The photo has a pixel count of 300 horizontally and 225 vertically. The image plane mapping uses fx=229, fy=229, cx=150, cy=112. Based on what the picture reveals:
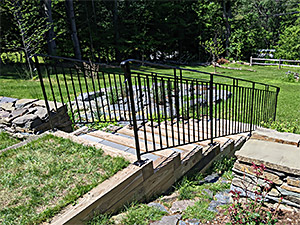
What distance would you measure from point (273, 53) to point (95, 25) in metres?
15.6

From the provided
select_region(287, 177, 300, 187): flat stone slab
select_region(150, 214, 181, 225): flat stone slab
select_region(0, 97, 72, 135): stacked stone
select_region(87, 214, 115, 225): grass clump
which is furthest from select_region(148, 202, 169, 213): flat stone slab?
select_region(0, 97, 72, 135): stacked stone

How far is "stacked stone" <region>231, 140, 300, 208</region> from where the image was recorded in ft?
7.98

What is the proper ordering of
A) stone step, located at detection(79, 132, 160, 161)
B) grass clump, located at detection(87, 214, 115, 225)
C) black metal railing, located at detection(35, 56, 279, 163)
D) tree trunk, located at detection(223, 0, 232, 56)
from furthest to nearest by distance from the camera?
tree trunk, located at detection(223, 0, 232, 56) → stone step, located at detection(79, 132, 160, 161) → black metal railing, located at detection(35, 56, 279, 163) → grass clump, located at detection(87, 214, 115, 225)

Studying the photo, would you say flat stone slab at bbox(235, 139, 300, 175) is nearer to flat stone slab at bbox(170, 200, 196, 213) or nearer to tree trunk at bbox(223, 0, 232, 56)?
flat stone slab at bbox(170, 200, 196, 213)

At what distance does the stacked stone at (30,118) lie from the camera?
3.66m

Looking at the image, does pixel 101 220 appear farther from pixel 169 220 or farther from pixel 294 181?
pixel 294 181

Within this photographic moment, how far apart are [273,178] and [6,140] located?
4082 millimetres

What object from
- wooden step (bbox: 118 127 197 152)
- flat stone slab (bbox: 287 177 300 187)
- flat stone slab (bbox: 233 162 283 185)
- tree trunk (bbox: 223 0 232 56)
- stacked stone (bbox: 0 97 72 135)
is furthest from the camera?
tree trunk (bbox: 223 0 232 56)

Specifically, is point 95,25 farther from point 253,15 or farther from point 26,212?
point 26,212

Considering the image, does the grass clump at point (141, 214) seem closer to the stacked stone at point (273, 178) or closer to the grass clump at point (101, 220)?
the grass clump at point (101, 220)

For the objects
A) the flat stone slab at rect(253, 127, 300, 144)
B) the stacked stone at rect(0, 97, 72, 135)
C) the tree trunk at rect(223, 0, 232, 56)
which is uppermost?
the tree trunk at rect(223, 0, 232, 56)

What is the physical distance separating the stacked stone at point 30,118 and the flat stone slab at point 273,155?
9.16ft

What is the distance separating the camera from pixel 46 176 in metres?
2.46

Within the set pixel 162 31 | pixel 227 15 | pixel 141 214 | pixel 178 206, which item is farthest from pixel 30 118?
pixel 227 15
